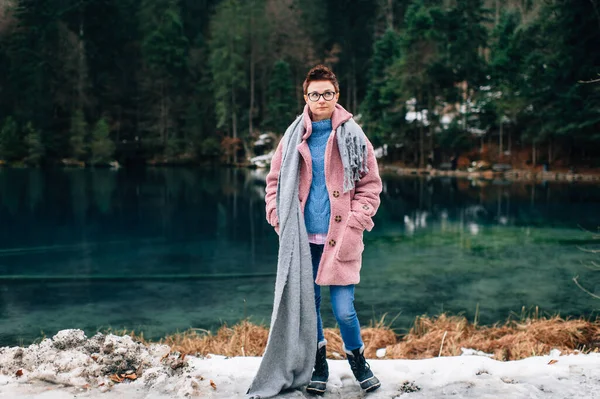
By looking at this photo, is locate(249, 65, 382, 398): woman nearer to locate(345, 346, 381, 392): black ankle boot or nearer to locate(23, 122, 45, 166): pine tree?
locate(345, 346, 381, 392): black ankle boot

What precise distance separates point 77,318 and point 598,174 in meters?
25.0

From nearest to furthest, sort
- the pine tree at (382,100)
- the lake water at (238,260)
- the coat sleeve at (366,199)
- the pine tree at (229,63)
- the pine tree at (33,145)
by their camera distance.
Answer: the coat sleeve at (366,199), the lake water at (238,260), the pine tree at (382,100), the pine tree at (33,145), the pine tree at (229,63)

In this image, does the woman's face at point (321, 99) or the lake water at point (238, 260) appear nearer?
the woman's face at point (321, 99)

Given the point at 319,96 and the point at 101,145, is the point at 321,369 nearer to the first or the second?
the point at 319,96

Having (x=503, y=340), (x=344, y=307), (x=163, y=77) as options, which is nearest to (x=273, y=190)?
(x=344, y=307)

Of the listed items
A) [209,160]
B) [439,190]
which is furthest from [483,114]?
[209,160]

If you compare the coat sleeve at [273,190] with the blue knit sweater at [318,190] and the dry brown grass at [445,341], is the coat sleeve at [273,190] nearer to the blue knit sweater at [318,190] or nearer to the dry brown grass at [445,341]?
the blue knit sweater at [318,190]

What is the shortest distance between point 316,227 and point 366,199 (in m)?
0.29

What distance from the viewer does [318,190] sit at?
126 inches

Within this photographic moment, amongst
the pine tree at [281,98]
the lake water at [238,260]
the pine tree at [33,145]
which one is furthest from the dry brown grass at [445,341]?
the pine tree at [33,145]

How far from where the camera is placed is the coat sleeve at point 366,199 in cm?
308

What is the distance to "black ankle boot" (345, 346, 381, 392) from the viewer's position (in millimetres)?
3217

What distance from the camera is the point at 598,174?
26906mm

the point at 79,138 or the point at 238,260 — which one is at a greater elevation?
the point at 79,138
